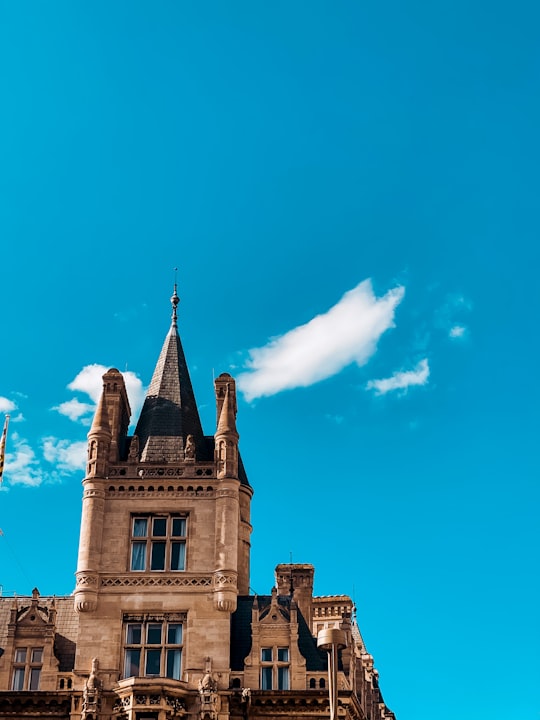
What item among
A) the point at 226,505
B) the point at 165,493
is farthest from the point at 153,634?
the point at 226,505

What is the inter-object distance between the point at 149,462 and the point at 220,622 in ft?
26.5

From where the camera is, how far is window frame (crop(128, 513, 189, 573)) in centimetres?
4762

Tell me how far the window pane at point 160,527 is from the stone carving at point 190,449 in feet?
10.5

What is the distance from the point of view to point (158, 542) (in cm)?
4803

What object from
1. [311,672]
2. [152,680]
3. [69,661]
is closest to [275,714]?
[311,672]

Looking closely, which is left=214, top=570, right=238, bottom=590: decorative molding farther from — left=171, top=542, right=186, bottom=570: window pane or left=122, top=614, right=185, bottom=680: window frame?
left=122, top=614, right=185, bottom=680: window frame

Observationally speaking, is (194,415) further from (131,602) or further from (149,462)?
(131,602)

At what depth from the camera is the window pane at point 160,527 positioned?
48.2 metres

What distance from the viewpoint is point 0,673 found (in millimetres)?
45938

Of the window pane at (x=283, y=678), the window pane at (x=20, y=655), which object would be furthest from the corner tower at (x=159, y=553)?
the window pane at (x=20, y=655)

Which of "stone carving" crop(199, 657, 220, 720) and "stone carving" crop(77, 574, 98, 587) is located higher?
"stone carving" crop(77, 574, 98, 587)

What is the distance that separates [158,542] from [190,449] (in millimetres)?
4636

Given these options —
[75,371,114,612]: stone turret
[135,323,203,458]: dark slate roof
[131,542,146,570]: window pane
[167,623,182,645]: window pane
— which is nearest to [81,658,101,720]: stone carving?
[75,371,114,612]: stone turret

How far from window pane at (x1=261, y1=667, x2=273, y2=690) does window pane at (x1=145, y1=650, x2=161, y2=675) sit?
443 cm
